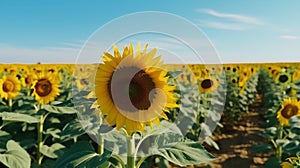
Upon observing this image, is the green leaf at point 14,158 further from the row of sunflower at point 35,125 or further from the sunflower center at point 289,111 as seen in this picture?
the sunflower center at point 289,111

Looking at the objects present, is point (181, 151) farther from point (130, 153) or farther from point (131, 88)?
point (131, 88)

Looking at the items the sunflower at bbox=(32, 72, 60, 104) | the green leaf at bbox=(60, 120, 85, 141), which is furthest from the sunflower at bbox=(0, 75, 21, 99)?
the green leaf at bbox=(60, 120, 85, 141)

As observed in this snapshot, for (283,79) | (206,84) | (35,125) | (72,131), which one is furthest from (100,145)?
(283,79)

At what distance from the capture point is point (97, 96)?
72.7 inches

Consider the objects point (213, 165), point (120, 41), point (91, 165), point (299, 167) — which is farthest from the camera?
point (213, 165)

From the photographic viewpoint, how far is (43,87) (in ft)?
17.1

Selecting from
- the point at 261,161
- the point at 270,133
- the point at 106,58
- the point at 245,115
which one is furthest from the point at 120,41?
Answer: the point at 245,115

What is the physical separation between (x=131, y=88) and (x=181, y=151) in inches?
15.7

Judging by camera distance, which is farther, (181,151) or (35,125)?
(35,125)

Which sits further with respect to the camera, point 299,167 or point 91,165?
point 91,165

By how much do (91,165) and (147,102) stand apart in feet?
1.34

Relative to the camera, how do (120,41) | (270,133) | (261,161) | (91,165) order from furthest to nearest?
(261,161)
(270,133)
(120,41)
(91,165)

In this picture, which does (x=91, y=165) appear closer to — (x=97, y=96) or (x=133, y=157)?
(x=133, y=157)

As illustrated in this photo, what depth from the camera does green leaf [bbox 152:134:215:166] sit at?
1755 millimetres
